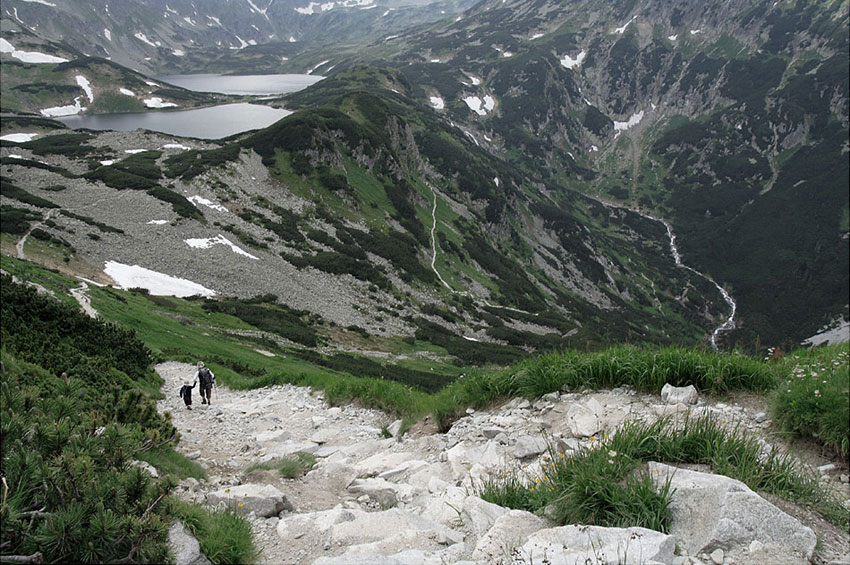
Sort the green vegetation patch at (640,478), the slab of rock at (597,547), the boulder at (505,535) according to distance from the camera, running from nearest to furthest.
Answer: the slab of rock at (597,547) < the boulder at (505,535) < the green vegetation patch at (640,478)

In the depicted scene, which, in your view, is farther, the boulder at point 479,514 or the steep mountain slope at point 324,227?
the steep mountain slope at point 324,227

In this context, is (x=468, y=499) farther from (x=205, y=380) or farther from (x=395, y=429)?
(x=205, y=380)

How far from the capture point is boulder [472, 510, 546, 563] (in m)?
4.18

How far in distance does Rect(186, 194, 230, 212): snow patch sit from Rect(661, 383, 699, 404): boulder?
75679mm

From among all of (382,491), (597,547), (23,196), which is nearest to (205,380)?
(382,491)

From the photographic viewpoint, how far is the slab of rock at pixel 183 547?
3.82m

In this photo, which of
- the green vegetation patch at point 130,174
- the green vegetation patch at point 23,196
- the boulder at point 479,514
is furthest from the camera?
the green vegetation patch at point 130,174

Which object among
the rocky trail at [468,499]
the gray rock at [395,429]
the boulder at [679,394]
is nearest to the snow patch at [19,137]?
the rocky trail at [468,499]

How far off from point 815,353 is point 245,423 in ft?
44.8

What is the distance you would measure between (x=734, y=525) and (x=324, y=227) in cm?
8425

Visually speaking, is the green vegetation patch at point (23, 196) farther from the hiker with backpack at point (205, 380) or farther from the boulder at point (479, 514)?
the boulder at point (479, 514)

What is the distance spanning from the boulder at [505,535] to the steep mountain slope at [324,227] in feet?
19.6

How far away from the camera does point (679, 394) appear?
7.11 metres

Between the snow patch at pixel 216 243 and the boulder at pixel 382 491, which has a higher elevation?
the boulder at pixel 382 491
